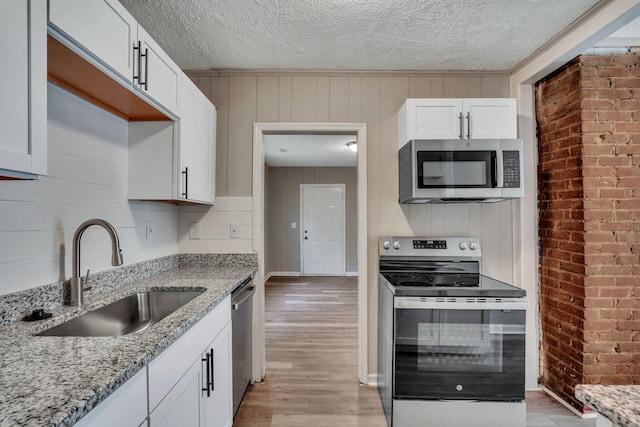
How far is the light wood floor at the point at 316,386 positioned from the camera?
2.10 m

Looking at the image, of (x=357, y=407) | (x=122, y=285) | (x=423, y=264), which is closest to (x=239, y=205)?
(x=122, y=285)

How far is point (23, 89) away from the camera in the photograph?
0.90 m

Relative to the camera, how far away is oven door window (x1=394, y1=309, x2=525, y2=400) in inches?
73.9

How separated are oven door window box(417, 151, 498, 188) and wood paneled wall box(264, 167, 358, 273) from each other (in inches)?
189

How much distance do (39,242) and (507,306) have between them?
2254 millimetres

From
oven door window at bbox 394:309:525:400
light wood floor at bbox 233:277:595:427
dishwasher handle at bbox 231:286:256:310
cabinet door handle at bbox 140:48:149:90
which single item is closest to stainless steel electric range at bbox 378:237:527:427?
oven door window at bbox 394:309:525:400

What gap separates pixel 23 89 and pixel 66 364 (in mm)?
729

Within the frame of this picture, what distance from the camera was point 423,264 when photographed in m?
2.44

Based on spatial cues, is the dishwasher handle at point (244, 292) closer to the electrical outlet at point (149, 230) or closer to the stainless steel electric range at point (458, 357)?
the electrical outlet at point (149, 230)

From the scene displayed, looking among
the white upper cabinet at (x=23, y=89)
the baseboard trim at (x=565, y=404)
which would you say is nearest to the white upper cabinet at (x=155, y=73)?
the white upper cabinet at (x=23, y=89)

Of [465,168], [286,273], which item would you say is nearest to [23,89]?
[465,168]

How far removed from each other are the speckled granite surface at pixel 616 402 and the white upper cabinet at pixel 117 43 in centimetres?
167

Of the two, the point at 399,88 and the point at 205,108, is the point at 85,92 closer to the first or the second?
the point at 205,108

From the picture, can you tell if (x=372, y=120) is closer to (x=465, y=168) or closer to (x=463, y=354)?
(x=465, y=168)
